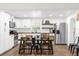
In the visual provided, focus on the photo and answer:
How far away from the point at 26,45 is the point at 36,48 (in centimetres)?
61

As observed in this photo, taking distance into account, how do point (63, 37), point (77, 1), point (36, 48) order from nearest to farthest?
point (77, 1) < point (36, 48) < point (63, 37)

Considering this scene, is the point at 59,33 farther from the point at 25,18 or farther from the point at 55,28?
the point at 25,18

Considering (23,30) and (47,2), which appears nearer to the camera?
(47,2)

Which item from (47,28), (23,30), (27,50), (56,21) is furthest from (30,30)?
(27,50)

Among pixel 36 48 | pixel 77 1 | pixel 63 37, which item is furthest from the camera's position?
pixel 63 37

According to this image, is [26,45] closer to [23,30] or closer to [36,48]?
[36,48]

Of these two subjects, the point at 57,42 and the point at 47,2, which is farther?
the point at 57,42

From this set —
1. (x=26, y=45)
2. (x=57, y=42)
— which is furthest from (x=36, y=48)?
(x=57, y=42)

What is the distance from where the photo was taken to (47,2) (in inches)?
110

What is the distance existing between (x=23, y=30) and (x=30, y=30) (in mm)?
600

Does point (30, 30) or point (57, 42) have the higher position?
point (30, 30)

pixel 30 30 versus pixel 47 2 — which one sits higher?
pixel 47 2

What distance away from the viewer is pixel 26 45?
8.09 metres

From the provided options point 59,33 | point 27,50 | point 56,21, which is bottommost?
point 27,50
